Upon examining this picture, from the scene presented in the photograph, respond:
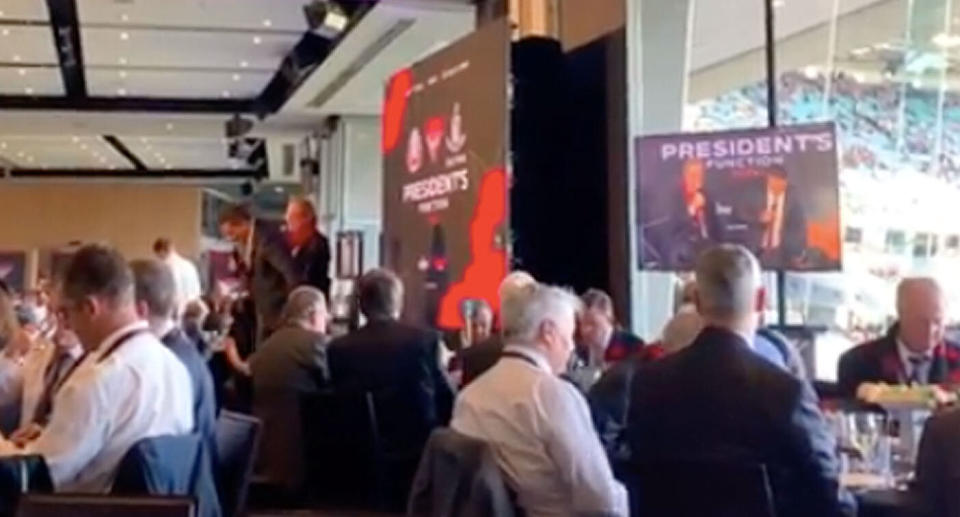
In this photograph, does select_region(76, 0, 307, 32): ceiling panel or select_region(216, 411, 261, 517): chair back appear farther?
select_region(76, 0, 307, 32): ceiling panel

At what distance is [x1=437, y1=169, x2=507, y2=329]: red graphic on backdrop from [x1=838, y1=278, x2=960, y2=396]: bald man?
2.17 meters

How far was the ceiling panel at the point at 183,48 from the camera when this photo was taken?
11742 millimetres

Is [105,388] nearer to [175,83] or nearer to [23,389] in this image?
[23,389]

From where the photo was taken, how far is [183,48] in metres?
12.3

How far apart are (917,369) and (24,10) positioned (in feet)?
26.9

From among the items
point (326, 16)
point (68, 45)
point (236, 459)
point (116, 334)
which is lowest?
point (236, 459)

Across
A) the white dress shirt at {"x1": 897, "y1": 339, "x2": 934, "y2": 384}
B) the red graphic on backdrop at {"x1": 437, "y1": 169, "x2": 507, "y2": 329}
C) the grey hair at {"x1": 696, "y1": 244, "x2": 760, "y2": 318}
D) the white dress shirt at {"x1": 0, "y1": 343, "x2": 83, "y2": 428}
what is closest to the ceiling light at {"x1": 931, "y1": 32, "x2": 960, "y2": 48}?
the red graphic on backdrop at {"x1": 437, "y1": 169, "x2": 507, "y2": 329}

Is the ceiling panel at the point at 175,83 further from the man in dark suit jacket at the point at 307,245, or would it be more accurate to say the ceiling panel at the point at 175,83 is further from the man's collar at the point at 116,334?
A: the man's collar at the point at 116,334

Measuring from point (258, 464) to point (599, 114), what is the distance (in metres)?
2.60

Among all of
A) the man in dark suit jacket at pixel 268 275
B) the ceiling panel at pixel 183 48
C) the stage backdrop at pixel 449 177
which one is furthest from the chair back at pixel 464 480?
the ceiling panel at pixel 183 48

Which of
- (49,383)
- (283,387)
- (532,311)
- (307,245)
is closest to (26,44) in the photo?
(307,245)

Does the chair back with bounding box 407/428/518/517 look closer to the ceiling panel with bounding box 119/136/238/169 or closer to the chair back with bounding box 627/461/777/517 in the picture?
the chair back with bounding box 627/461/777/517

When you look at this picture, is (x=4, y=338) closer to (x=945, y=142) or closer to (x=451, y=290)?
(x=451, y=290)

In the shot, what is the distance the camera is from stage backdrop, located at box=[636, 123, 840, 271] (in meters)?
5.62
